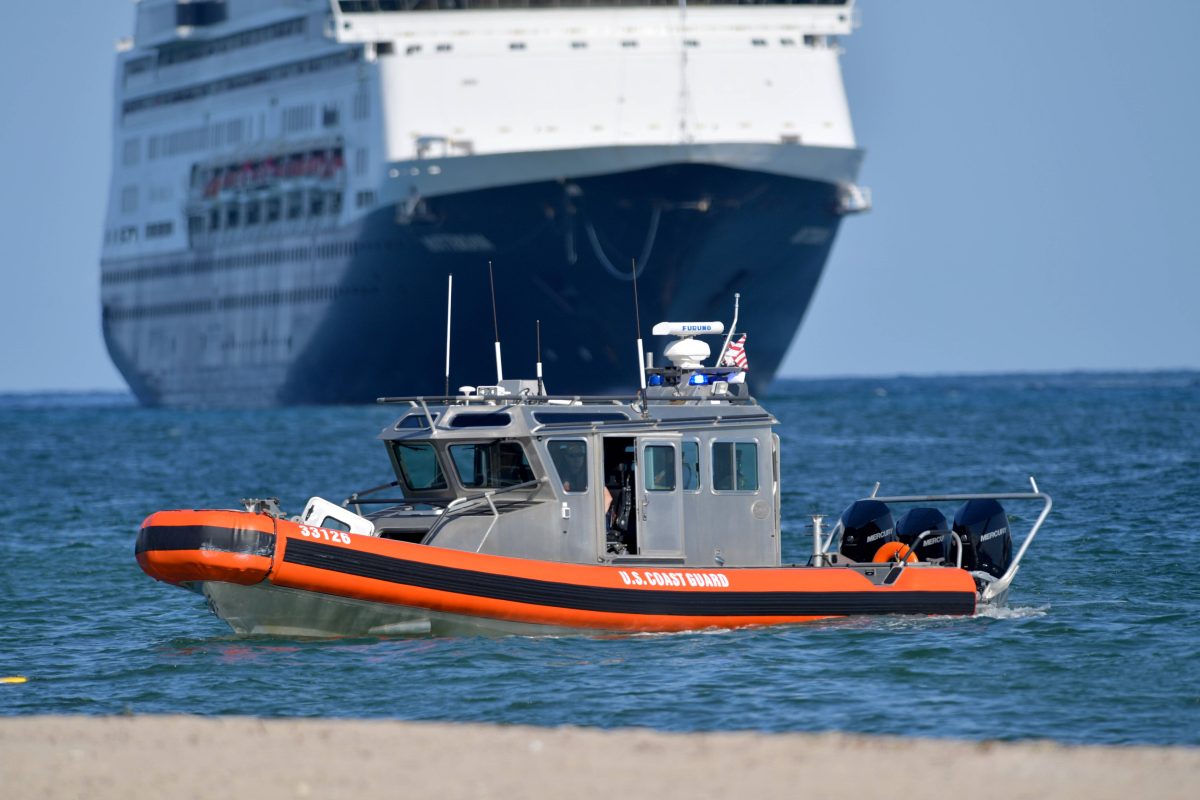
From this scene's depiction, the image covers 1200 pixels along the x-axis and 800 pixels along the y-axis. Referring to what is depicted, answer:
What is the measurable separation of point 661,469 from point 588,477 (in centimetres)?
66

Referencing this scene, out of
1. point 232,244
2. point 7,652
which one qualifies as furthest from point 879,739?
point 232,244

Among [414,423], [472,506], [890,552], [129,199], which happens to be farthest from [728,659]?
[129,199]

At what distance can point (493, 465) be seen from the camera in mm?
16688

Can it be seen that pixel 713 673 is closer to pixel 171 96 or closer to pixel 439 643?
pixel 439 643

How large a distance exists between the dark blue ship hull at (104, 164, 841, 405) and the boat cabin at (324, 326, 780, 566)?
40759 millimetres

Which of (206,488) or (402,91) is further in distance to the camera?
(402,91)

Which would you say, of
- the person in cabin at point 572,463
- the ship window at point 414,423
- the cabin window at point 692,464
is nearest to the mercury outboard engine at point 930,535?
the cabin window at point 692,464

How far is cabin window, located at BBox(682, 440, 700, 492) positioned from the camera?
17.0 meters

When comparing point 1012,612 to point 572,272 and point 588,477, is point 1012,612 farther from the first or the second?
point 572,272

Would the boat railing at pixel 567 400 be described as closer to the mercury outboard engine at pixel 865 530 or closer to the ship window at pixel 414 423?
the ship window at pixel 414 423

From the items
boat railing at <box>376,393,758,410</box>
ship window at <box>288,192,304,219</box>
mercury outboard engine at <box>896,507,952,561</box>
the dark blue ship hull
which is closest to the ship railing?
boat railing at <box>376,393,758,410</box>

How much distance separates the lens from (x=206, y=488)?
37.9 metres

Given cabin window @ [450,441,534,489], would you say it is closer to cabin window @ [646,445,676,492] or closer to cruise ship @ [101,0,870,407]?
cabin window @ [646,445,676,492]

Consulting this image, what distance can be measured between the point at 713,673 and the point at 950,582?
134 inches
